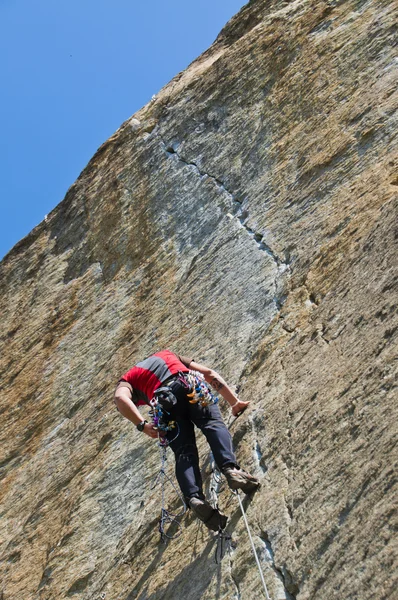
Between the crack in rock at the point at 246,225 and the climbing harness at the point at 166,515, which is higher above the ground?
the crack in rock at the point at 246,225

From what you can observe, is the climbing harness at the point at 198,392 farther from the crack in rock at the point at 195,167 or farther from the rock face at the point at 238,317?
the crack in rock at the point at 195,167

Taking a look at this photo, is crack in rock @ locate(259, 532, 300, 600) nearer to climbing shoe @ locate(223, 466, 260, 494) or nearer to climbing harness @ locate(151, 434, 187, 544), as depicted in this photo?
climbing shoe @ locate(223, 466, 260, 494)

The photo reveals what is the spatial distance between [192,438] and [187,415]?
205 millimetres

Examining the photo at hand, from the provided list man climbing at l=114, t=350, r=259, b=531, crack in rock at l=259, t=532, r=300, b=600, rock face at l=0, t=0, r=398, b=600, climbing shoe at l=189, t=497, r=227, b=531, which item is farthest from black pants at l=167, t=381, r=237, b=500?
crack in rock at l=259, t=532, r=300, b=600

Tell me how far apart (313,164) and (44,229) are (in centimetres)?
722

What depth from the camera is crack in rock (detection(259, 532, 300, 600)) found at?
489 centimetres

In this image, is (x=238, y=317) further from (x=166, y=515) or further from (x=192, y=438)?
(x=166, y=515)

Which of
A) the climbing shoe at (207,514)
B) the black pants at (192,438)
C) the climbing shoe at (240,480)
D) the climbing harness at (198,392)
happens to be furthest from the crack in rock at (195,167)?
the climbing shoe at (207,514)

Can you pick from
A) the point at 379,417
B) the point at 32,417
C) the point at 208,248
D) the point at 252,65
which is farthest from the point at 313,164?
the point at 32,417

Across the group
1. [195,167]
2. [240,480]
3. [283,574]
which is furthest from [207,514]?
[195,167]

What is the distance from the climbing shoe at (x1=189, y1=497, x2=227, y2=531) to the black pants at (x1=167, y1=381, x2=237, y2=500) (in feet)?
0.45

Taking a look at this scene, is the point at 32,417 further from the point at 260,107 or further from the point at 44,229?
the point at 260,107

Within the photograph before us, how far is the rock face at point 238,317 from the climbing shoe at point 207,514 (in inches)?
6.3

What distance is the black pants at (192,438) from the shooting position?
231 inches
